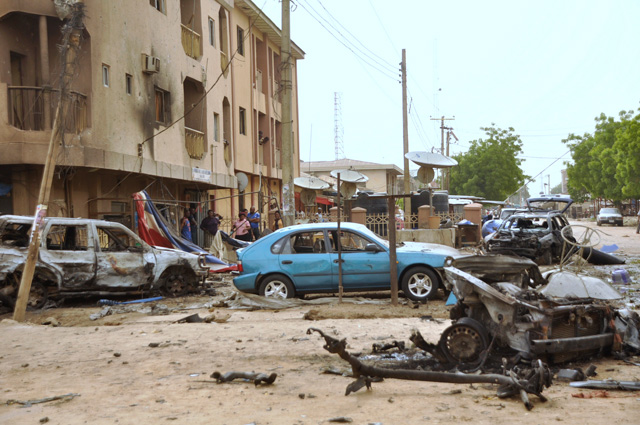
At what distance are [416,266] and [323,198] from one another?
3158 centimetres

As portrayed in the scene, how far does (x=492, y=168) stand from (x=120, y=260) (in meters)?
65.4

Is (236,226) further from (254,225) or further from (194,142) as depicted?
(194,142)

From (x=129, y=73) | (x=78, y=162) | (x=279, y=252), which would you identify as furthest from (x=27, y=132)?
(x=279, y=252)

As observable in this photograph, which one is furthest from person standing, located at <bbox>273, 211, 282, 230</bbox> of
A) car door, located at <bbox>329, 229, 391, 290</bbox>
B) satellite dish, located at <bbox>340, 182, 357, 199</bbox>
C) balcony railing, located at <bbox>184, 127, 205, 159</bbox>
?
car door, located at <bbox>329, 229, 391, 290</bbox>

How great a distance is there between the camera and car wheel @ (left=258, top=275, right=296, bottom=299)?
1252cm

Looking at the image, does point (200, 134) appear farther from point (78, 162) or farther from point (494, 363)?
point (494, 363)

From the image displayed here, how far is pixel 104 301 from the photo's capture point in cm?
1347

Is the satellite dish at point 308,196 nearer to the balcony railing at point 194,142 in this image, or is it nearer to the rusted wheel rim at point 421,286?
the balcony railing at point 194,142

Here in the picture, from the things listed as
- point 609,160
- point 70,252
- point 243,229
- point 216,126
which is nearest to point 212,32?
point 216,126

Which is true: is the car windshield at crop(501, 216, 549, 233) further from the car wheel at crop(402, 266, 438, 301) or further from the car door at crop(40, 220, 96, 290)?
the car door at crop(40, 220, 96, 290)

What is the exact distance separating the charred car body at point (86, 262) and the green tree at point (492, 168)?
210ft

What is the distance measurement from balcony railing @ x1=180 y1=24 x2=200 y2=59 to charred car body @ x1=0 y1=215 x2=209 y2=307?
11.2 m

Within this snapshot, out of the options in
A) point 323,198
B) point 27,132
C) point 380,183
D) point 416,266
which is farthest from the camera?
point 380,183

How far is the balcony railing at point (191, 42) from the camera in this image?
2366 cm
